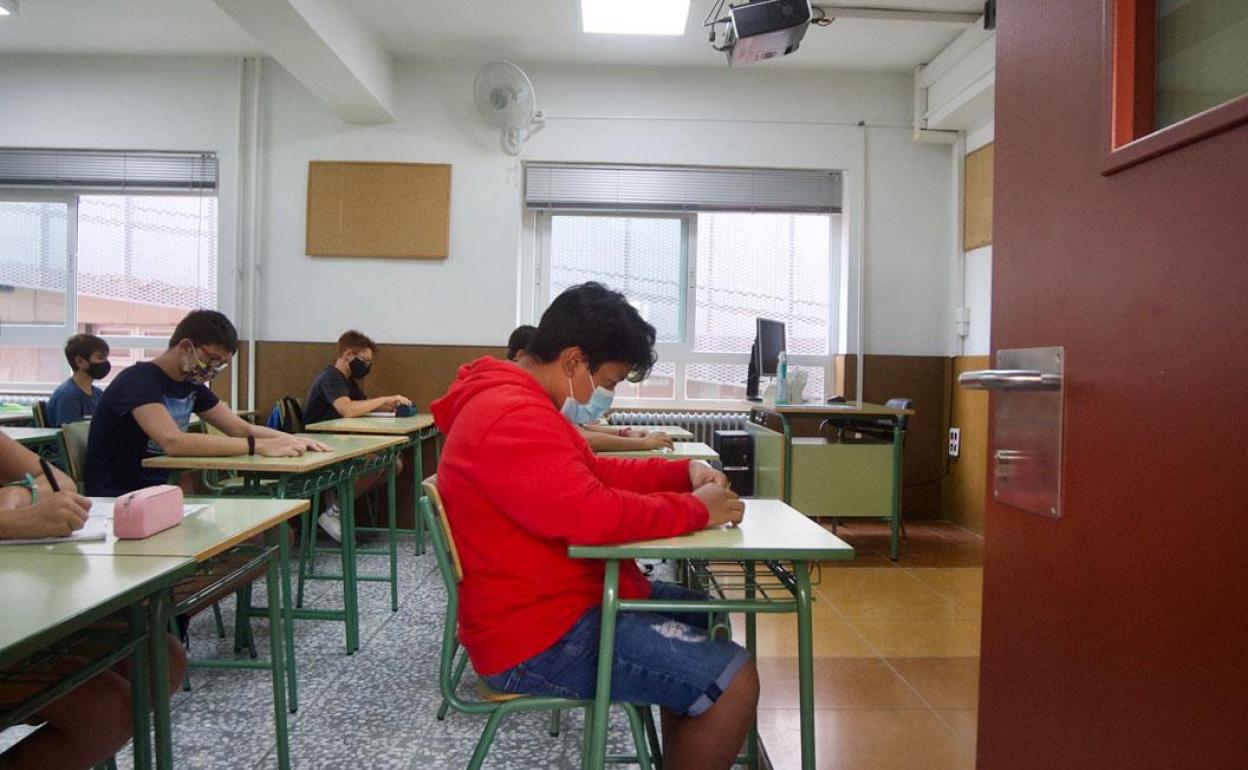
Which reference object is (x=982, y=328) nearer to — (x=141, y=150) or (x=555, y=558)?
(x=555, y=558)

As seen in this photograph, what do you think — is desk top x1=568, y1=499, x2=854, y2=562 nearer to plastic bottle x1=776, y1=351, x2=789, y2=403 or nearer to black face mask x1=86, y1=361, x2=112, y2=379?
plastic bottle x1=776, y1=351, x2=789, y2=403

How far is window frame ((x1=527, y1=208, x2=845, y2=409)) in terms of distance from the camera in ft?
16.2

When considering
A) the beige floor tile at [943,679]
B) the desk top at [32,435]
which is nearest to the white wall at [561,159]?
the desk top at [32,435]

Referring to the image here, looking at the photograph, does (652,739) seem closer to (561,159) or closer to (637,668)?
(637,668)

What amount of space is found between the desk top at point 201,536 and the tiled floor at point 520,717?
0.70 metres

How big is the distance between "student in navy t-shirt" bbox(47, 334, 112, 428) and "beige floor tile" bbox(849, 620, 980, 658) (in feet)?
12.4

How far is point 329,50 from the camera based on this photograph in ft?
12.1

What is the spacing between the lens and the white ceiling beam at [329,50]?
10.9 ft

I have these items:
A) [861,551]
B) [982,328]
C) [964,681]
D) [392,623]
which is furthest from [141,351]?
[982,328]

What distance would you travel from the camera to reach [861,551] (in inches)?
161

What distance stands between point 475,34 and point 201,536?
151 inches

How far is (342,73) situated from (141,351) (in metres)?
2.33

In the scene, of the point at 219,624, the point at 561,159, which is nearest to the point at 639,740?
the point at 219,624

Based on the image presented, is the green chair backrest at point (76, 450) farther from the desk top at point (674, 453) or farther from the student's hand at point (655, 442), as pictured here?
the student's hand at point (655, 442)
